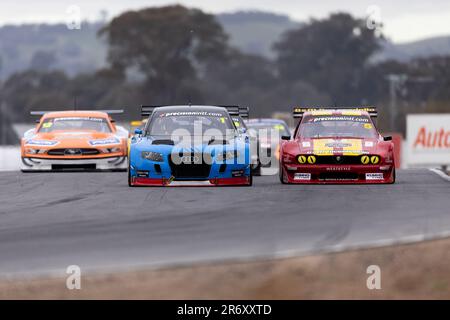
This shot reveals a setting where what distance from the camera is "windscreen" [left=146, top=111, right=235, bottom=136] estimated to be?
63.2ft

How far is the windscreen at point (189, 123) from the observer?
19.2 meters

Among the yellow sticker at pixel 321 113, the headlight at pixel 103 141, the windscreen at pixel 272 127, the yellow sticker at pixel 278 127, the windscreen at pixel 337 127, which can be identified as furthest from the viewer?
the yellow sticker at pixel 278 127

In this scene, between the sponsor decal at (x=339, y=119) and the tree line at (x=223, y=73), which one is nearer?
the sponsor decal at (x=339, y=119)

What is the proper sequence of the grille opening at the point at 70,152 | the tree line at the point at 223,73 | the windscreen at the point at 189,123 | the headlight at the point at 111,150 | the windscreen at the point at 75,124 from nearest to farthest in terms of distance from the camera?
the windscreen at the point at 189,123 < the grille opening at the point at 70,152 < the headlight at the point at 111,150 < the windscreen at the point at 75,124 < the tree line at the point at 223,73

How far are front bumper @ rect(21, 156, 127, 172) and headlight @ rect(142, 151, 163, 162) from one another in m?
5.14

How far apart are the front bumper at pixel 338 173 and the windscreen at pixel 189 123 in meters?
1.34

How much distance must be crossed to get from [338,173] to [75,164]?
6379 mm

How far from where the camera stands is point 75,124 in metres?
24.8

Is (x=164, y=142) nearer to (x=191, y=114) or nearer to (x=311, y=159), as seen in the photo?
(x=191, y=114)

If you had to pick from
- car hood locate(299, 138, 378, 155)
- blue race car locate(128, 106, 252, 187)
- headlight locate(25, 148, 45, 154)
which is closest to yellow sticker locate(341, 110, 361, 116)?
car hood locate(299, 138, 378, 155)

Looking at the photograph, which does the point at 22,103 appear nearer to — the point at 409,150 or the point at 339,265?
the point at 409,150

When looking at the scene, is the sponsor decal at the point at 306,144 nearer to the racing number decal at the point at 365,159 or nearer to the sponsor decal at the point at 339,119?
the racing number decal at the point at 365,159

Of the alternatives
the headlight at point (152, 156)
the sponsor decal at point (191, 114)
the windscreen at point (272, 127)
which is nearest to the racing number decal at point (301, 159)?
the sponsor decal at point (191, 114)
